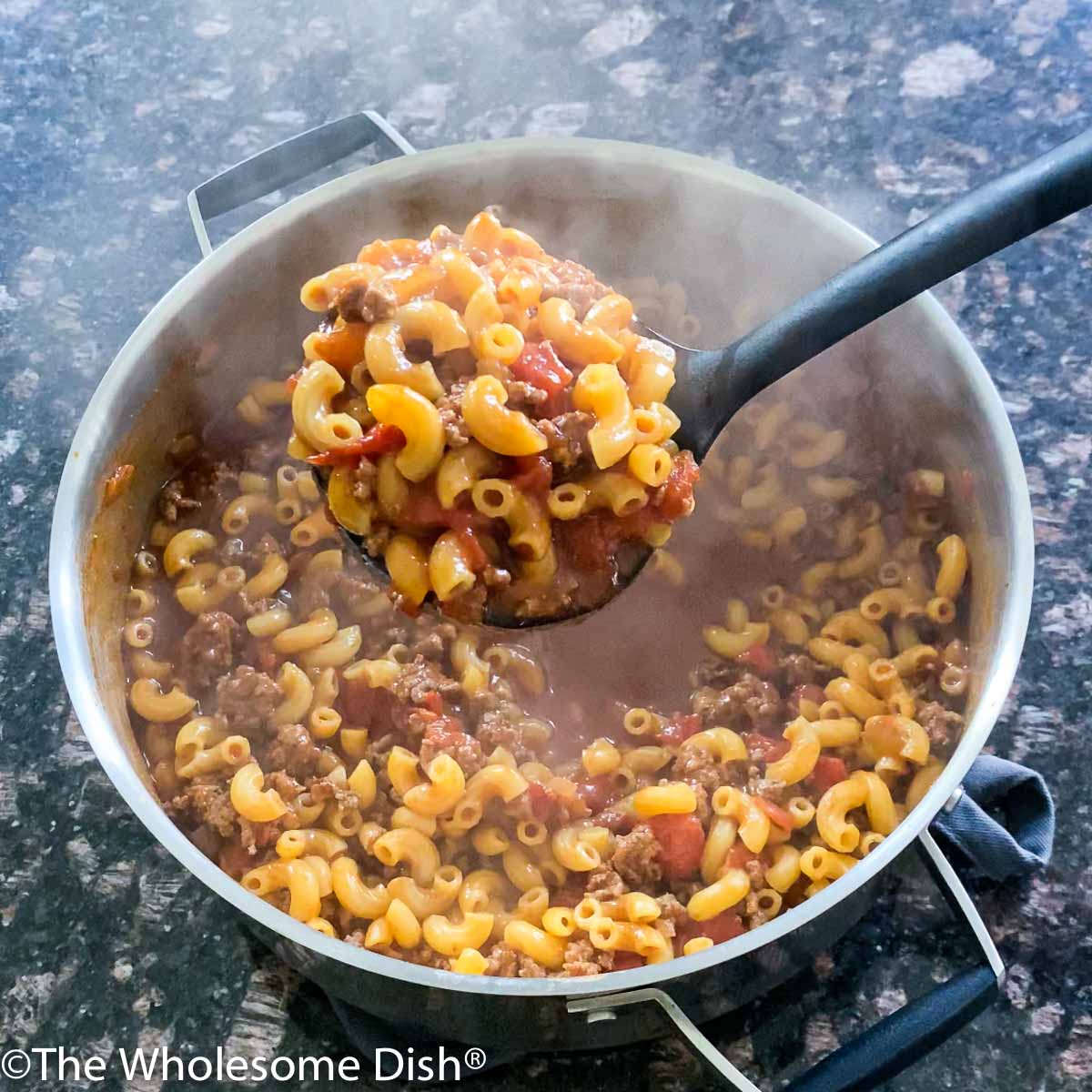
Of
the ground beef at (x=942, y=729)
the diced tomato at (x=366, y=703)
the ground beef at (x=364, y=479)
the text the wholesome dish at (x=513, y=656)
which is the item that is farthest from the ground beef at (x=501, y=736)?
the ground beef at (x=942, y=729)

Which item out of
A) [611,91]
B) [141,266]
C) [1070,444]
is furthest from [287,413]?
[1070,444]

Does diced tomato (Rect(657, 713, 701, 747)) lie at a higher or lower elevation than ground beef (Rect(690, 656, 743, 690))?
lower

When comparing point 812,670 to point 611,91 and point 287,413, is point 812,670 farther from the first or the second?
point 611,91

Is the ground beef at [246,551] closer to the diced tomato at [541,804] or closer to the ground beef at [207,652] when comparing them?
the ground beef at [207,652]

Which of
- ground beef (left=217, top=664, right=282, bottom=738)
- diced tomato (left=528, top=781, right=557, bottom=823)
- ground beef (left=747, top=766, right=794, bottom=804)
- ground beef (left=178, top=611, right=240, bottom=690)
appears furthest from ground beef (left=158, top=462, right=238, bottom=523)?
ground beef (left=747, top=766, right=794, bottom=804)

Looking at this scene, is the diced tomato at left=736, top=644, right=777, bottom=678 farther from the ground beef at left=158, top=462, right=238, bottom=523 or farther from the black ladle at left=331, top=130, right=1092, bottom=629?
the ground beef at left=158, top=462, right=238, bottom=523
